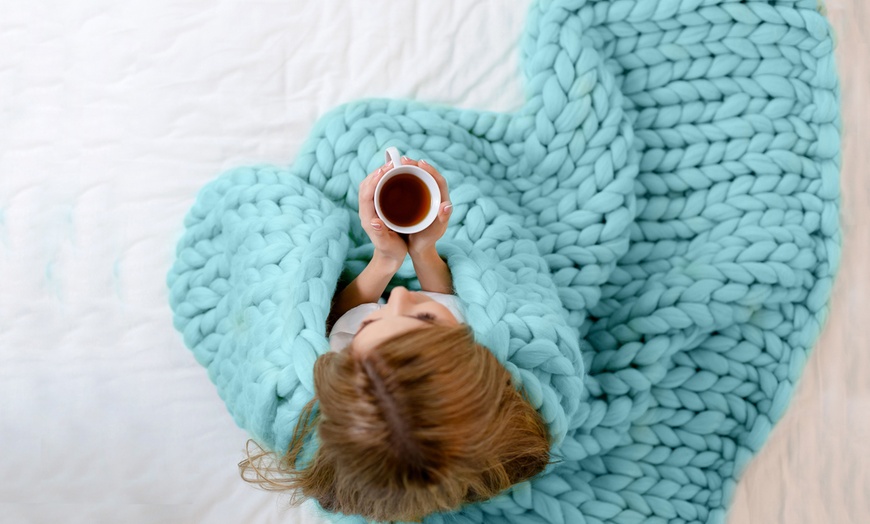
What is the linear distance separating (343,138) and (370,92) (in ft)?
0.57

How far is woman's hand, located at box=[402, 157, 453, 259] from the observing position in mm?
774

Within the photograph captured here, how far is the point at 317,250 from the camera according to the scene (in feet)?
2.75

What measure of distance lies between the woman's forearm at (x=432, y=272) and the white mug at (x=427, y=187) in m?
0.06

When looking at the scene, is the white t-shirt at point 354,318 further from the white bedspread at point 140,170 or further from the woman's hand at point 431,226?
the white bedspread at point 140,170

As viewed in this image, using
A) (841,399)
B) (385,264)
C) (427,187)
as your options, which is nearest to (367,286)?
(385,264)

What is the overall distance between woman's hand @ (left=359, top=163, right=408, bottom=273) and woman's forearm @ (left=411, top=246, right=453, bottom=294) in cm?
2

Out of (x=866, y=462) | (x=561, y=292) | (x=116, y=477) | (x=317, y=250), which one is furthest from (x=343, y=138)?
(x=866, y=462)

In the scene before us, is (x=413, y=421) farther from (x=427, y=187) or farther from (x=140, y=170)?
(x=140, y=170)

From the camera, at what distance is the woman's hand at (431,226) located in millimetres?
774

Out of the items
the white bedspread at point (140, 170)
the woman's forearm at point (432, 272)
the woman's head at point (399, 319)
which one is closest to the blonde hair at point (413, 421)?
the woman's head at point (399, 319)

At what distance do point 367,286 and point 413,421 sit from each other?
0.67 feet

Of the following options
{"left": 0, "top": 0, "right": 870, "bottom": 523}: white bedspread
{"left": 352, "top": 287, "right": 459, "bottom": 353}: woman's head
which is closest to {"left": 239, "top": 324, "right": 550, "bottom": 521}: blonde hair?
{"left": 352, "top": 287, "right": 459, "bottom": 353}: woman's head

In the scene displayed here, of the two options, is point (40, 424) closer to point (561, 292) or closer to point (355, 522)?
point (355, 522)

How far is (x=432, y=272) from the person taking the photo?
846 mm
